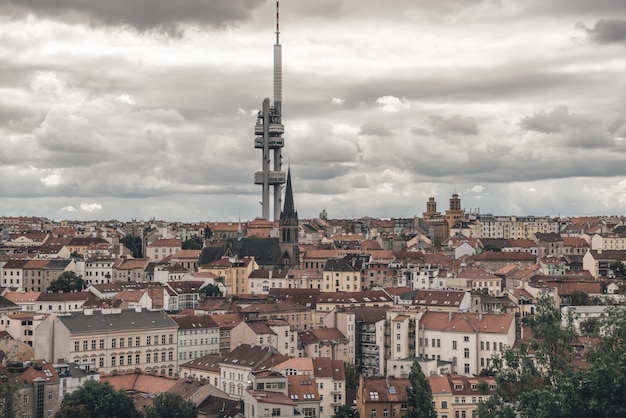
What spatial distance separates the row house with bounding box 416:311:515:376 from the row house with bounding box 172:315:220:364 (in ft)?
57.9

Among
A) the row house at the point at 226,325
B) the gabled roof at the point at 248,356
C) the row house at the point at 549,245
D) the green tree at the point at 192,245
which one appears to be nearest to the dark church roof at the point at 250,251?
the green tree at the point at 192,245

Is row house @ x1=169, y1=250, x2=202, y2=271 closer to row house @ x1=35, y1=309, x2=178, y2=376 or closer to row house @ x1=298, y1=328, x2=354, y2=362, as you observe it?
row house @ x1=298, y1=328, x2=354, y2=362

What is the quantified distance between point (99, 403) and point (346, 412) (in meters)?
16.2

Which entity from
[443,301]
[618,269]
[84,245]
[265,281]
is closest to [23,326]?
[443,301]

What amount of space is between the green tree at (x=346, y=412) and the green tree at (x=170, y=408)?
10378 millimetres

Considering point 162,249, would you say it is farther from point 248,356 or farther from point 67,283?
point 248,356

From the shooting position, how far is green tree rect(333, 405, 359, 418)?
63.7 metres

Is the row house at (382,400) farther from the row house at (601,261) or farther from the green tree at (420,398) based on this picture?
the row house at (601,261)

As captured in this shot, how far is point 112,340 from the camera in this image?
252 feet

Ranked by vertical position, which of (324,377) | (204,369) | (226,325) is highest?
(226,325)

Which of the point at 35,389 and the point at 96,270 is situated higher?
the point at 96,270

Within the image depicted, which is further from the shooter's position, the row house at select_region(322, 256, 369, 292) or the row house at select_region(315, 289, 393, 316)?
the row house at select_region(322, 256, 369, 292)

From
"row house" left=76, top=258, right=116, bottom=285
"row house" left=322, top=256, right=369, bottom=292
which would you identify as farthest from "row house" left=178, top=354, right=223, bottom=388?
"row house" left=76, top=258, right=116, bottom=285

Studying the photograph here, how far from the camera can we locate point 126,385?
2677 inches
